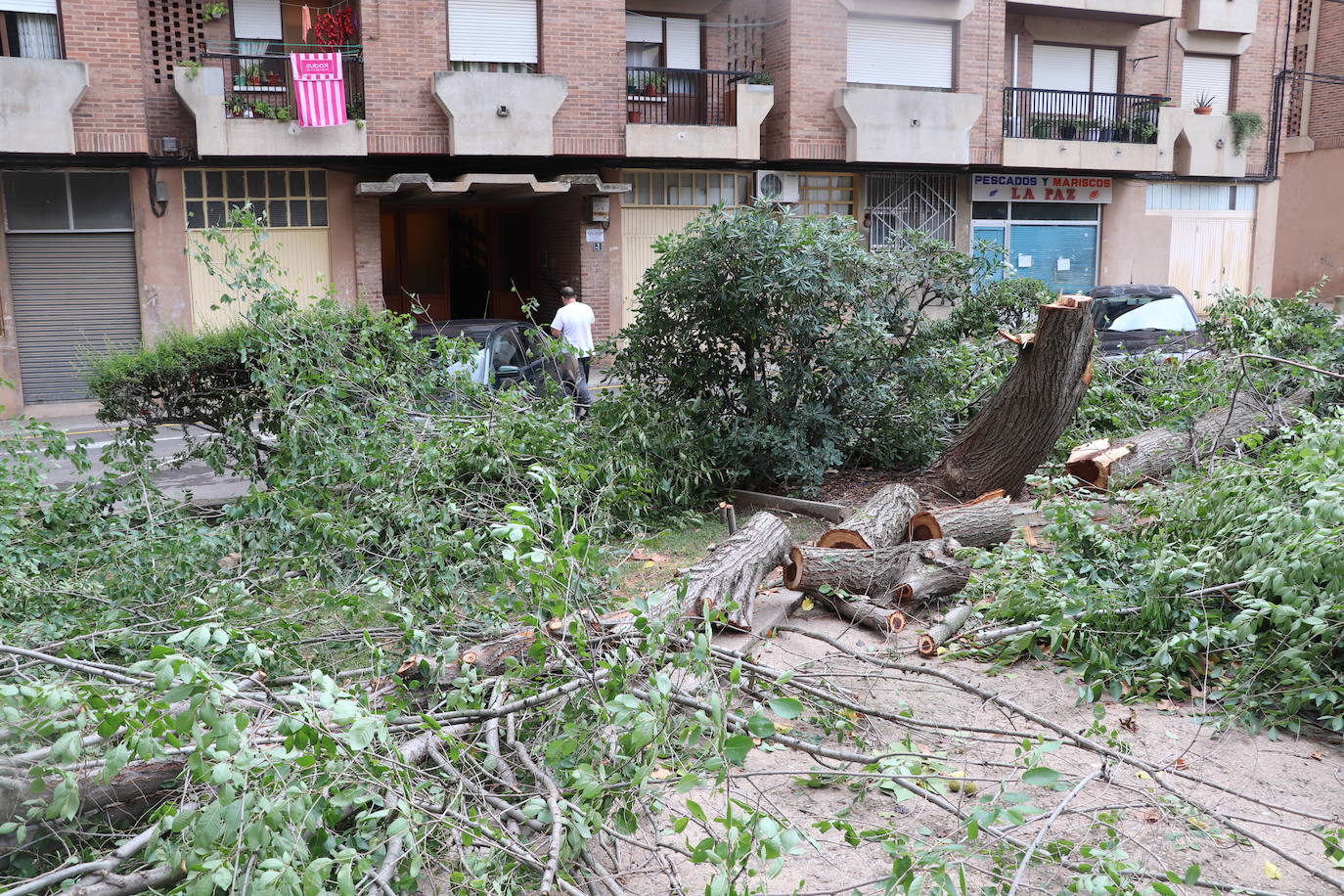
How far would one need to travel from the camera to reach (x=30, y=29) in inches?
637

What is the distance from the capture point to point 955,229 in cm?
2377

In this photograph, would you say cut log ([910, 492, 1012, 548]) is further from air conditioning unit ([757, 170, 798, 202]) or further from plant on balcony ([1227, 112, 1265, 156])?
plant on balcony ([1227, 112, 1265, 156])

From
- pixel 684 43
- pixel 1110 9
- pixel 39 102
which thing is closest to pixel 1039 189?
pixel 1110 9

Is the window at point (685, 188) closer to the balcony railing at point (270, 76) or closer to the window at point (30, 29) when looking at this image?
the balcony railing at point (270, 76)

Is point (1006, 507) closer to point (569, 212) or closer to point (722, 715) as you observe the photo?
point (722, 715)

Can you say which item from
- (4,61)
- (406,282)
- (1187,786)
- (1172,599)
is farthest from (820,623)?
(406,282)

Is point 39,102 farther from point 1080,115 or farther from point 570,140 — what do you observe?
point 1080,115

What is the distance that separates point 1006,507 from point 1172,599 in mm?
2334

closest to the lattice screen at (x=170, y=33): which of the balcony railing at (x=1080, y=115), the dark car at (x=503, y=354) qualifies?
the dark car at (x=503, y=354)

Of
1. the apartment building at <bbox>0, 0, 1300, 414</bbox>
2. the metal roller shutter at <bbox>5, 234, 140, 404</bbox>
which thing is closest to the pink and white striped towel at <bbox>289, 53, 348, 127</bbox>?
the apartment building at <bbox>0, 0, 1300, 414</bbox>

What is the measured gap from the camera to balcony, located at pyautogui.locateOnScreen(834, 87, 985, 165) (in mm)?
21031

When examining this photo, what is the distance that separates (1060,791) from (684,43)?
1930 centimetres

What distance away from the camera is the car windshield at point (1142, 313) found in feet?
47.7

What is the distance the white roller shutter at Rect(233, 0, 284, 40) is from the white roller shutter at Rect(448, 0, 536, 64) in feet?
9.10
